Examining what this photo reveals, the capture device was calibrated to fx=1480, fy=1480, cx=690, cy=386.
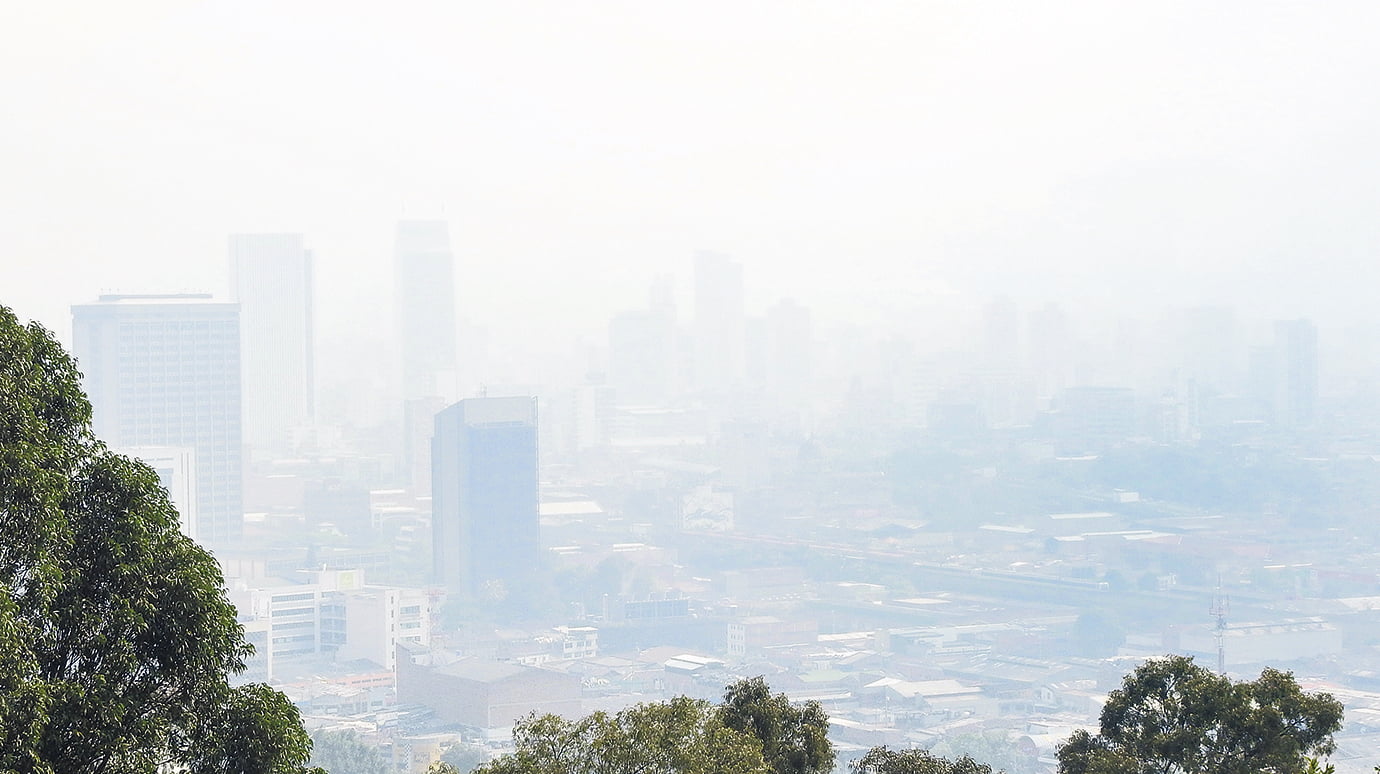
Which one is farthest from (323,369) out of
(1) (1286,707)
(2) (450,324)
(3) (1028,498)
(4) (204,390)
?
(1) (1286,707)

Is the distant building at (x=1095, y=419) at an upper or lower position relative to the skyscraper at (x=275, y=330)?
lower

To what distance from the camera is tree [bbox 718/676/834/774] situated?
4.25m

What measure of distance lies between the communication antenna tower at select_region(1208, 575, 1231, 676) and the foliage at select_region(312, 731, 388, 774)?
513 inches

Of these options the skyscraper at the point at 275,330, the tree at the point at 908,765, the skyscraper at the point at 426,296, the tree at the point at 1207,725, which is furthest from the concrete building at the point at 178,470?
the tree at the point at 1207,725

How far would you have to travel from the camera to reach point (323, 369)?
1954 inches

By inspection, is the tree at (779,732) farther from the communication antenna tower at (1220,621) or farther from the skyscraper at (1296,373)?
the skyscraper at (1296,373)

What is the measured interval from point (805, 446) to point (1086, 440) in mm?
7694

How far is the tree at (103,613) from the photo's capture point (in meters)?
2.36

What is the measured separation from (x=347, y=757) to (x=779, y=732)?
43.3 feet

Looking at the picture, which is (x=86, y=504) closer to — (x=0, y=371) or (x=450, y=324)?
(x=0, y=371)

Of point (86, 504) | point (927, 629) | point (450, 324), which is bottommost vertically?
point (927, 629)

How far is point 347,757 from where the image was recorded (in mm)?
16453

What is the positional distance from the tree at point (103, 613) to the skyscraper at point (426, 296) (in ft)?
154

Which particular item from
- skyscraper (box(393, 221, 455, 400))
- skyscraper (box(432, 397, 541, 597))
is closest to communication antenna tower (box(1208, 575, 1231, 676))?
skyscraper (box(432, 397, 541, 597))
